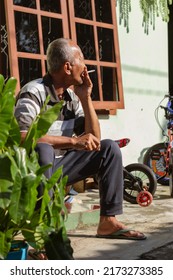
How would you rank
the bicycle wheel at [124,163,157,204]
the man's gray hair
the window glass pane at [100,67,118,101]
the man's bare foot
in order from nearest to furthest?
1. the man's gray hair
2. the man's bare foot
3. the bicycle wheel at [124,163,157,204]
4. the window glass pane at [100,67,118,101]

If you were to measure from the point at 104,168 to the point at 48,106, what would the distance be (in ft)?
1.79

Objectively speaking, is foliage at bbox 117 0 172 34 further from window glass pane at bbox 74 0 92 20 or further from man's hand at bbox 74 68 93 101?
man's hand at bbox 74 68 93 101

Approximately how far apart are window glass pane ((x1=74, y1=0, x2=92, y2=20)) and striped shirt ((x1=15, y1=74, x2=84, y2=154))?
2.78m

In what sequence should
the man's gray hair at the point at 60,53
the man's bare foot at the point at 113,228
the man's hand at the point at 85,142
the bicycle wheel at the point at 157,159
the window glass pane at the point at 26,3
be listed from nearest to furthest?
the man's hand at the point at 85,142
the man's gray hair at the point at 60,53
the man's bare foot at the point at 113,228
the window glass pane at the point at 26,3
the bicycle wheel at the point at 157,159

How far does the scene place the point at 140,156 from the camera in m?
7.75

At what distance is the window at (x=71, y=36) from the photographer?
591 cm

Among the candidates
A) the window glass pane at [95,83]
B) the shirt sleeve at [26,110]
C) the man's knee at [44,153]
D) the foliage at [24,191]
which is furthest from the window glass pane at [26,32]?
the foliage at [24,191]

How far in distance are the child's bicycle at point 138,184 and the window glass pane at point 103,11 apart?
1.81 meters

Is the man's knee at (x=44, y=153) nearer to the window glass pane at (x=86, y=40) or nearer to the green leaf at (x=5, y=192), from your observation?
the green leaf at (x=5, y=192)

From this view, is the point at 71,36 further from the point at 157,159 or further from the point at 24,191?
the point at 24,191

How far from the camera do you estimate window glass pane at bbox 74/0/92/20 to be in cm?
672

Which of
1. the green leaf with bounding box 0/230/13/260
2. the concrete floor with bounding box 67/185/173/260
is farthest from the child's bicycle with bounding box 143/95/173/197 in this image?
the green leaf with bounding box 0/230/13/260

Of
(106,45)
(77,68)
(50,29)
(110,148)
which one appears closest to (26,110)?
(77,68)

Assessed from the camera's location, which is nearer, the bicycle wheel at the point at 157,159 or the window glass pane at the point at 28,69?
the window glass pane at the point at 28,69
